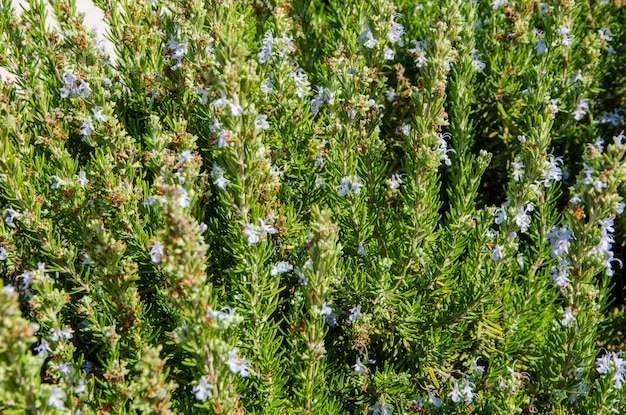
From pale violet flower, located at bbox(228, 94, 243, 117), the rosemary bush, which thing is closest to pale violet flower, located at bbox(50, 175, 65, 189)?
the rosemary bush

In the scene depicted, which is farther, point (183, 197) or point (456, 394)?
point (456, 394)

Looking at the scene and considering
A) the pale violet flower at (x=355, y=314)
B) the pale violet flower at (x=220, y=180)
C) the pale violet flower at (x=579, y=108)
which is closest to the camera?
the pale violet flower at (x=220, y=180)

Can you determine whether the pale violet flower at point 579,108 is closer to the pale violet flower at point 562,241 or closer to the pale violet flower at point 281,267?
the pale violet flower at point 562,241

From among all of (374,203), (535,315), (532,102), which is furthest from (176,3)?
(535,315)

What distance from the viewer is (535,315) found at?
3221 mm

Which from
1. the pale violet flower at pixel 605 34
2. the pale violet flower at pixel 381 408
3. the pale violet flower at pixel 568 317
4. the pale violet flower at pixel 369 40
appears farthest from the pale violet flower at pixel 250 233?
the pale violet flower at pixel 605 34

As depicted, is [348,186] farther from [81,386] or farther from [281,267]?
[81,386]

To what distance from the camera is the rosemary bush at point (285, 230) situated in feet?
Result: 7.90

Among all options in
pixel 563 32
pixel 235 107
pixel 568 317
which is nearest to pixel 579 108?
pixel 563 32

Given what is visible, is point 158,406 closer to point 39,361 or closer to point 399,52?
point 39,361

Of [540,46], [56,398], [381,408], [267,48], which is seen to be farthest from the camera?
[540,46]

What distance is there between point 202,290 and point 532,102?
7.29 ft

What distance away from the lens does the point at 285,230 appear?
2.94 meters

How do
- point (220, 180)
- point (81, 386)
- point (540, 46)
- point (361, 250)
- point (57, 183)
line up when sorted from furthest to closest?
1. point (540, 46)
2. point (361, 250)
3. point (57, 183)
4. point (220, 180)
5. point (81, 386)
